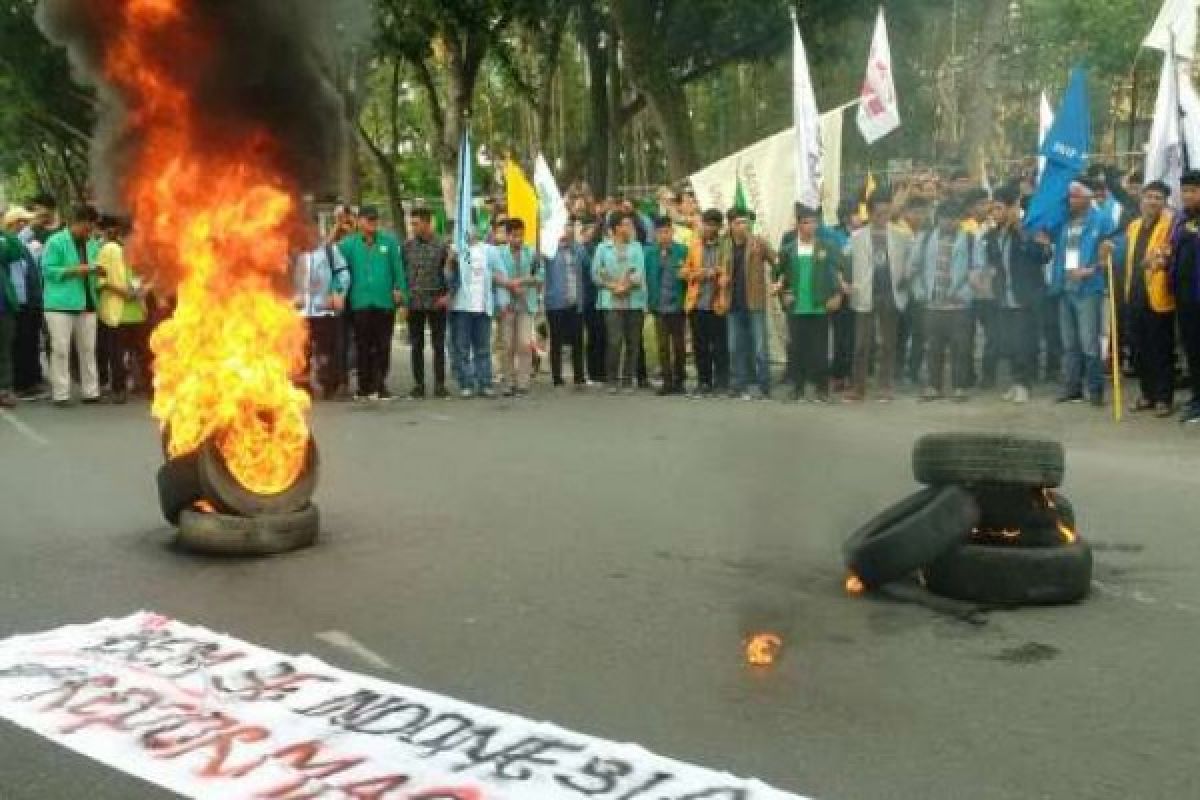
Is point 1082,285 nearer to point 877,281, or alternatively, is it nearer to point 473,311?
point 877,281

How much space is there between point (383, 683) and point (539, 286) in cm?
1119

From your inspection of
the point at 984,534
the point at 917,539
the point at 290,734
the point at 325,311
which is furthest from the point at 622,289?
the point at 290,734

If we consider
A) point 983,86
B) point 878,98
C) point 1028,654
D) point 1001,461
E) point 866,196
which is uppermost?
point 983,86

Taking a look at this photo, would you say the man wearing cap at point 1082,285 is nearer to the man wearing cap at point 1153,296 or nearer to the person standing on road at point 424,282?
the man wearing cap at point 1153,296

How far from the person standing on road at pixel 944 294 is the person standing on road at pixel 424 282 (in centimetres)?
503

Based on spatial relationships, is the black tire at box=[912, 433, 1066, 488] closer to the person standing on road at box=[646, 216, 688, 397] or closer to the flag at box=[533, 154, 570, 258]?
the person standing on road at box=[646, 216, 688, 397]

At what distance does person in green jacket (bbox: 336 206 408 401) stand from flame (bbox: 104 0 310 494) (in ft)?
24.0

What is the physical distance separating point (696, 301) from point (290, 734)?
1104cm

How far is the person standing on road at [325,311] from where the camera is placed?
15.3 m

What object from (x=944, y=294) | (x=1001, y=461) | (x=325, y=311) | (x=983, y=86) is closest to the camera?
(x=1001, y=461)

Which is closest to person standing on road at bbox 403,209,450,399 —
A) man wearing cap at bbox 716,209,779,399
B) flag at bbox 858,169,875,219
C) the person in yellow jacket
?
the person in yellow jacket

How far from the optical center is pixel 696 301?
605 inches

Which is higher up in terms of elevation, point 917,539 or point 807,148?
point 807,148

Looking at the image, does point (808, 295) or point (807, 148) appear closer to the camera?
point (808, 295)
